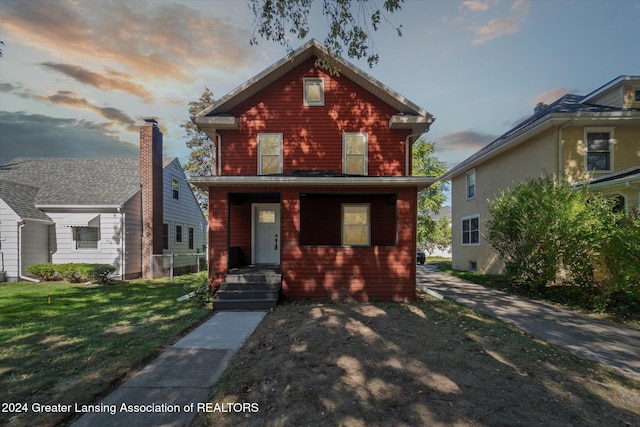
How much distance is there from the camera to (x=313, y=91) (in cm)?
960

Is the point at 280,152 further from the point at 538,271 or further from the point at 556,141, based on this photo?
the point at 556,141

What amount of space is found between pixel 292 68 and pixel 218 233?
605 centimetres

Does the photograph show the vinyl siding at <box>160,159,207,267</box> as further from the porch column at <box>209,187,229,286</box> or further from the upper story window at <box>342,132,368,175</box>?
the upper story window at <box>342,132,368,175</box>

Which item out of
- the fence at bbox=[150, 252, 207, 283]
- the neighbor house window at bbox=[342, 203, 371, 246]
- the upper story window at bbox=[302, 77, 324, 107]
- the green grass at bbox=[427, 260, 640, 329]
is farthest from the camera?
the fence at bbox=[150, 252, 207, 283]

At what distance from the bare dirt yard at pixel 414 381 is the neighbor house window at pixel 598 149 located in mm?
8901

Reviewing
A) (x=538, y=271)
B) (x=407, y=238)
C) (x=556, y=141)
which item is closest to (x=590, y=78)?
(x=556, y=141)

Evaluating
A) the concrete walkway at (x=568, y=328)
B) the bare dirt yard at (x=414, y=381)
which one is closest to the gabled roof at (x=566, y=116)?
the concrete walkway at (x=568, y=328)

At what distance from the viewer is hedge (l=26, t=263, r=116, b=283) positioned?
445 inches

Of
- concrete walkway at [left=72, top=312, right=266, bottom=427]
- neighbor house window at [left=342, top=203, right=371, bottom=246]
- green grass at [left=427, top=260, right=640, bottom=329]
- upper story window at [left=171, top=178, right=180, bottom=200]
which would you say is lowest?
green grass at [left=427, top=260, right=640, bottom=329]

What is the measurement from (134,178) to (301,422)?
15852 millimetres

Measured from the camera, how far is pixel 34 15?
344 inches

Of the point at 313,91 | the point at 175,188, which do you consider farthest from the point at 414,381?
the point at 175,188

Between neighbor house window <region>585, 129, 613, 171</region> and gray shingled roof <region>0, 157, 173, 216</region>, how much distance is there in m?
19.2

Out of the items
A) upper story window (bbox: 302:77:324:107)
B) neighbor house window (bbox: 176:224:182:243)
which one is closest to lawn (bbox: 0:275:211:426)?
neighbor house window (bbox: 176:224:182:243)
